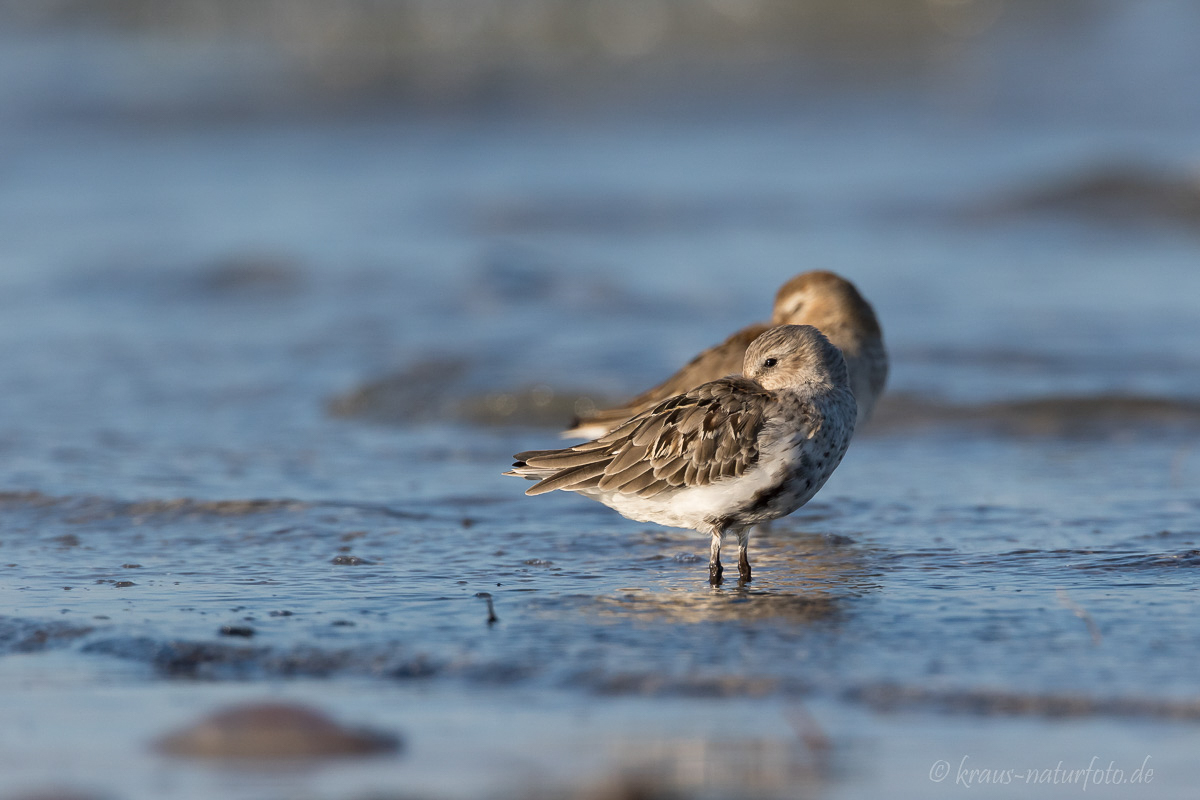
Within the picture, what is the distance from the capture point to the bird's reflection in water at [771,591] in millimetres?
5281

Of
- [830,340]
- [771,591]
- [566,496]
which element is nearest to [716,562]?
[771,591]

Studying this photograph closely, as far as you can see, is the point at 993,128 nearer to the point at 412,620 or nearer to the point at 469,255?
the point at 469,255

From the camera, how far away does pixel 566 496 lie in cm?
732

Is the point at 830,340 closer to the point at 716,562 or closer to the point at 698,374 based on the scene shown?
Result: the point at 698,374

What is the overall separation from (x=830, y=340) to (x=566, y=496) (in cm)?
149

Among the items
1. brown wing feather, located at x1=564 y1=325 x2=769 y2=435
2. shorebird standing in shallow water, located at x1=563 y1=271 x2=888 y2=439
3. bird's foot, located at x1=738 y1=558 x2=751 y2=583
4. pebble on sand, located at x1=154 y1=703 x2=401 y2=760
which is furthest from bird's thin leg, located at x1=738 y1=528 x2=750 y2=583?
pebble on sand, located at x1=154 y1=703 x2=401 y2=760

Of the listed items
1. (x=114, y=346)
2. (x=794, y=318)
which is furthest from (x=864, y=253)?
(x=114, y=346)

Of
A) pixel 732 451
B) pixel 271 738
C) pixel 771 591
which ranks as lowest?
pixel 271 738

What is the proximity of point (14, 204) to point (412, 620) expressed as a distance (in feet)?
39.9

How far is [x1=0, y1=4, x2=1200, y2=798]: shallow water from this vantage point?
4.27m

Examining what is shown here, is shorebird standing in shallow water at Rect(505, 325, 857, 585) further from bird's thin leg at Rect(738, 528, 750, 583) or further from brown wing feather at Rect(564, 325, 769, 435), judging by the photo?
brown wing feather at Rect(564, 325, 769, 435)

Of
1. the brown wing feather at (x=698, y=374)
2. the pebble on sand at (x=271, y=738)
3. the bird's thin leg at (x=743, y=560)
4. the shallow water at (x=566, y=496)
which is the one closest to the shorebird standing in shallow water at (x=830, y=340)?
the brown wing feather at (x=698, y=374)

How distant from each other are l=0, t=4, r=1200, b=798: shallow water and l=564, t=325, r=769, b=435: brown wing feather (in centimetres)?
66

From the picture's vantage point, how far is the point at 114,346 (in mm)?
10609
